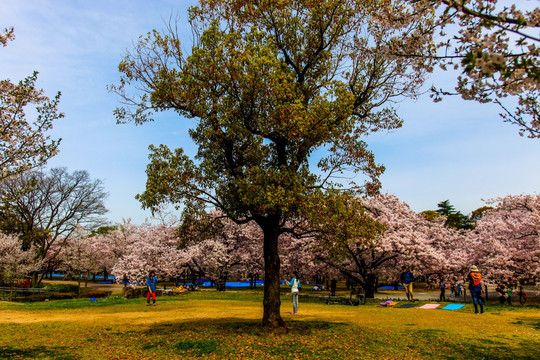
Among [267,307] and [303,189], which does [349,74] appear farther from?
[267,307]

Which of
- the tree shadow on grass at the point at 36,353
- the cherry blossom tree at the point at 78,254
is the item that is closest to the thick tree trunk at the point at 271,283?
the tree shadow on grass at the point at 36,353

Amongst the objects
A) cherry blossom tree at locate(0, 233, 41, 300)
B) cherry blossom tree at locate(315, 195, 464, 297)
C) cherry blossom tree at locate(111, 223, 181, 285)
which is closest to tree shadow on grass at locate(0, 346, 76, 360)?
cherry blossom tree at locate(315, 195, 464, 297)

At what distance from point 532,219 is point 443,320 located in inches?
620

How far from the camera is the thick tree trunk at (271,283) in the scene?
40.0 ft

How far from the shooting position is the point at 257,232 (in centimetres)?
3984

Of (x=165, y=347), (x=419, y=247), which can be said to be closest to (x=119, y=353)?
(x=165, y=347)

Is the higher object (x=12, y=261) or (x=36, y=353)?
(x=12, y=261)

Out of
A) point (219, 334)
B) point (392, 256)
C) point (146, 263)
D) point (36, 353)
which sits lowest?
point (36, 353)

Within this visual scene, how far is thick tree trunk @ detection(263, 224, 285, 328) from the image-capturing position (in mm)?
12188

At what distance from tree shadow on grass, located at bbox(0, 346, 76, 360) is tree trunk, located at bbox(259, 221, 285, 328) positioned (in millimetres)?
5760

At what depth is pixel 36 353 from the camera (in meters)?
9.37

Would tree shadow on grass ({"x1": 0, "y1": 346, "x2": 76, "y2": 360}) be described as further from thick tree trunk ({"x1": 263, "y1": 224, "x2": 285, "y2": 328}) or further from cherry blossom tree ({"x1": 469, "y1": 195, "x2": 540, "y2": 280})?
cherry blossom tree ({"x1": 469, "y1": 195, "x2": 540, "y2": 280})

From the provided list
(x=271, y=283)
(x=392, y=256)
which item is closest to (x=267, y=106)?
(x=271, y=283)

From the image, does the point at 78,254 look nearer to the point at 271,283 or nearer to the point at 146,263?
the point at 146,263
